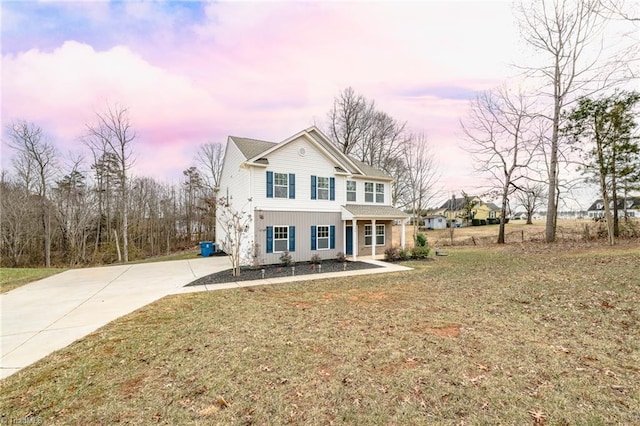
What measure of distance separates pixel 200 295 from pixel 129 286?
329cm

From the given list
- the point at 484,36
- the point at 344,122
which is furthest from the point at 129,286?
the point at 344,122

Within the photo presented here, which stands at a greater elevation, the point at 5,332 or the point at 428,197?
the point at 428,197

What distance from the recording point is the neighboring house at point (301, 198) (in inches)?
530

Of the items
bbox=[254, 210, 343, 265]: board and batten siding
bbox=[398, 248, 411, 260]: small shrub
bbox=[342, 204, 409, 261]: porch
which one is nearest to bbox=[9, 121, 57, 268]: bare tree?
bbox=[254, 210, 343, 265]: board and batten siding

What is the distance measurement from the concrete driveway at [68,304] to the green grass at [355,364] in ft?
1.82

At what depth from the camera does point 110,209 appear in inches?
952

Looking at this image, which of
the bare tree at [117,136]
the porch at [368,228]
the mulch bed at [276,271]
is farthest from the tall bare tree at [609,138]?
the bare tree at [117,136]

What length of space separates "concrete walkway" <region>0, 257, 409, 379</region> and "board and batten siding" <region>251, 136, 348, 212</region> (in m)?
4.24

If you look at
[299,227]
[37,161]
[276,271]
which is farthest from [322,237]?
[37,161]

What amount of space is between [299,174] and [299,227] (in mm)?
Answer: 2852

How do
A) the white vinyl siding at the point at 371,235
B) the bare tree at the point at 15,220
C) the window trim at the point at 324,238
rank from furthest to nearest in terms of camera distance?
1. the bare tree at the point at 15,220
2. the white vinyl siding at the point at 371,235
3. the window trim at the point at 324,238

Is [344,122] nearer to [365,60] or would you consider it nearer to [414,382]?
[365,60]

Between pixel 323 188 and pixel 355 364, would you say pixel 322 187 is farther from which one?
pixel 355 364

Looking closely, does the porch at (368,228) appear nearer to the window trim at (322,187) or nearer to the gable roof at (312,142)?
the window trim at (322,187)
